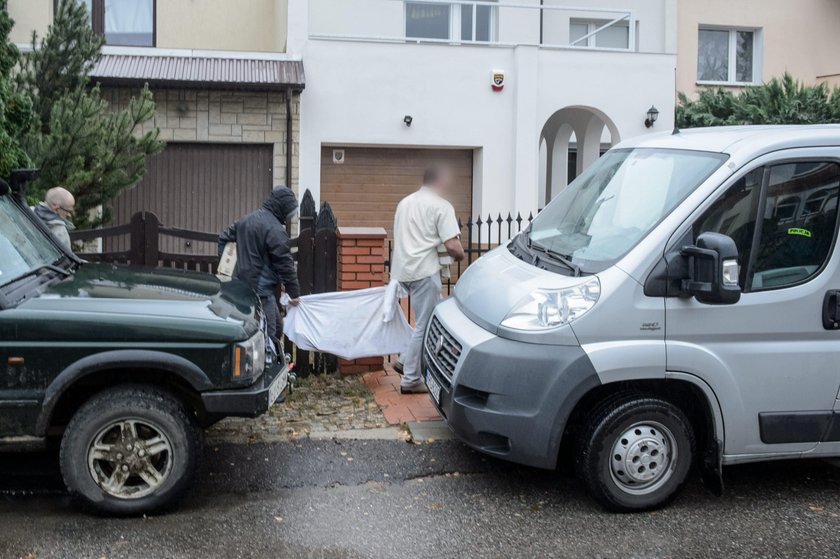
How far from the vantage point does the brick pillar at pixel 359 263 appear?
316 inches

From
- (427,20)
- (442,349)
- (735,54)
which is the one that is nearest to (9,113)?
(442,349)

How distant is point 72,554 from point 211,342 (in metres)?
1.22

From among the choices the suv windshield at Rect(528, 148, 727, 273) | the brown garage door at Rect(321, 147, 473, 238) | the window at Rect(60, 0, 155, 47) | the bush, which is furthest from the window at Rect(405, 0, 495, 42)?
the suv windshield at Rect(528, 148, 727, 273)

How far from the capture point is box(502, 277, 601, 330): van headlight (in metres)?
5.02

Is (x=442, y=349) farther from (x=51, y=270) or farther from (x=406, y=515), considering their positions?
(x=51, y=270)

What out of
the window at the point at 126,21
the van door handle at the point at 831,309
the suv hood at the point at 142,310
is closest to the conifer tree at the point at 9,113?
the suv hood at the point at 142,310

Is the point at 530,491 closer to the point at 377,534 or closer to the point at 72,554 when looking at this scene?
the point at 377,534

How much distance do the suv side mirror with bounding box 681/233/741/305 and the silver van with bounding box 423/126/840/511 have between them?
0.03 ft

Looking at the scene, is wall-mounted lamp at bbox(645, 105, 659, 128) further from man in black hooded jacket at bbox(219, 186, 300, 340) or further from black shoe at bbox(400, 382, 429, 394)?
man in black hooded jacket at bbox(219, 186, 300, 340)

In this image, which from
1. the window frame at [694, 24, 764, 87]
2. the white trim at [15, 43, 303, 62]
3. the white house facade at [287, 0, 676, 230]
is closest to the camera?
the white trim at [15, 43, 303, 62]

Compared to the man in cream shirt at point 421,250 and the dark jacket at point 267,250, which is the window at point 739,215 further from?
the dark jacket at point 267,250

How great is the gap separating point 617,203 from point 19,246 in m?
3.55

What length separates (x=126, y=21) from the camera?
16.2 m

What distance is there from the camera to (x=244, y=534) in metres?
4.81
